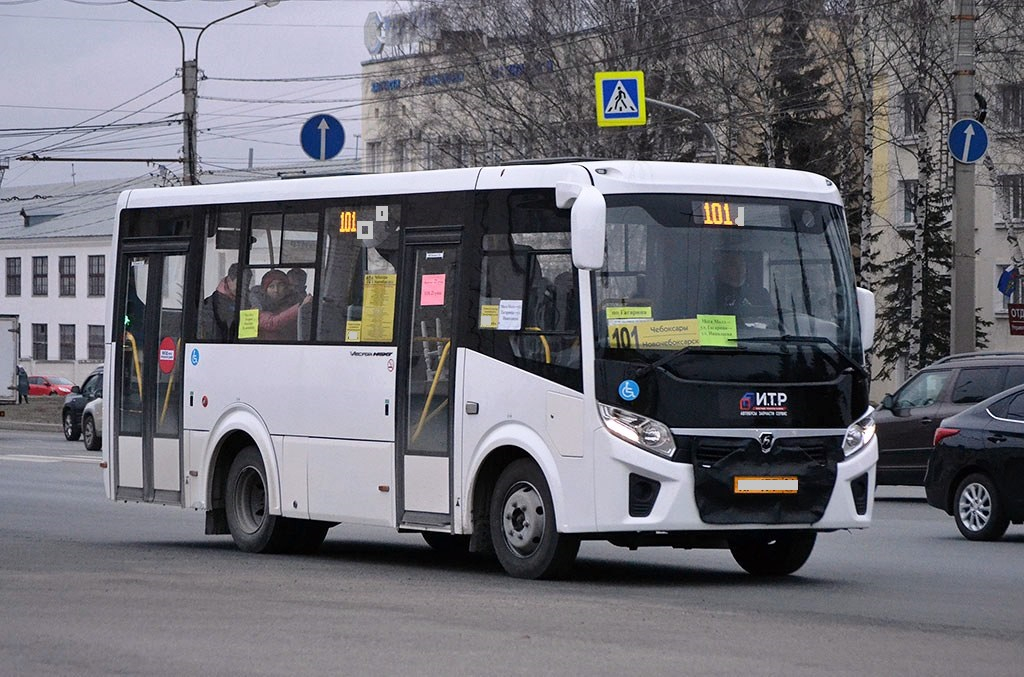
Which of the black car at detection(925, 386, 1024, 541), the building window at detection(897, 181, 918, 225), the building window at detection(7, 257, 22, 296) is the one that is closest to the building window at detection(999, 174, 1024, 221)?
the building window at detection(897, 181, 918, 225)

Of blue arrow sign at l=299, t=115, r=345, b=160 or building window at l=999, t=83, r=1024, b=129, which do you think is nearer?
blue arrow sign at l=299, t=115, r=345, b=160

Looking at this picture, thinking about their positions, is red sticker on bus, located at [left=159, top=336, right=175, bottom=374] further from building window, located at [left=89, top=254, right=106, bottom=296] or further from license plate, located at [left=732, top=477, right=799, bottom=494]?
building window, located at [left=89, top=254, right=106, bottom=296]

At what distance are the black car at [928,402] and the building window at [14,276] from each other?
3239 inches

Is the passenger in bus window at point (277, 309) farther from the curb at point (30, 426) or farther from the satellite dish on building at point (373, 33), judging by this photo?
the satellite dish on building at point (373, 33)

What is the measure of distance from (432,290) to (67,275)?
287 feet

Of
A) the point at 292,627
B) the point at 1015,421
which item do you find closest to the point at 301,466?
the point at 292,627

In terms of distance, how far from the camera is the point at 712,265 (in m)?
12.9

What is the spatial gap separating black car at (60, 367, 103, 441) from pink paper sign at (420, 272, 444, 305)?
30047mm

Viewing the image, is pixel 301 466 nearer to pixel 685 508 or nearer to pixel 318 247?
pixel 318 247

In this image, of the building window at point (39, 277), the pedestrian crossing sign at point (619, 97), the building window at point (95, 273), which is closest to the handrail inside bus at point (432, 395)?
the pedestrian crossing sign at point (619, 97)

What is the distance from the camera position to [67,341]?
99062mm

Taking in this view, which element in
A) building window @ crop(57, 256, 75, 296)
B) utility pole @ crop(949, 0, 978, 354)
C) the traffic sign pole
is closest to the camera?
the traffic sign pole

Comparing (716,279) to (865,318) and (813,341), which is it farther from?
(865,318)

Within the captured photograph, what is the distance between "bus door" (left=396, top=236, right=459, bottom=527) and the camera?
44.8 feet
